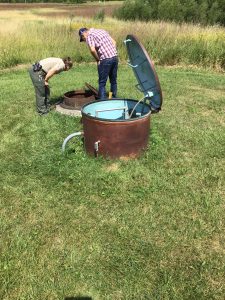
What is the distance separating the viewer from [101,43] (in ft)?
22.6

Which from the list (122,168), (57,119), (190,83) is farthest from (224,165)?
(190,83)

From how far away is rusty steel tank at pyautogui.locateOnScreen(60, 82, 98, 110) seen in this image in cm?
777

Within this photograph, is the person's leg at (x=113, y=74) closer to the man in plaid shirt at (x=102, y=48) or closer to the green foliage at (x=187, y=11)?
the man in plaid shirt at (x=102, y=48)

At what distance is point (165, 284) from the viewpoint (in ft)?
11.5

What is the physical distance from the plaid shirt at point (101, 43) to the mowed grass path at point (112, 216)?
1.49 meters

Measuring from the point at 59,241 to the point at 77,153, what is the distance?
2.04m

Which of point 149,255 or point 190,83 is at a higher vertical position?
point 149,255

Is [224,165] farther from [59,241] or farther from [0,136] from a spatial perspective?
[0,136]

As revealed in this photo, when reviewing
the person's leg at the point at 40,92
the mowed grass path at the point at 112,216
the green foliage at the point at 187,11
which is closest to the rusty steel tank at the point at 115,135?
the mowed grass path at the point at 112,216

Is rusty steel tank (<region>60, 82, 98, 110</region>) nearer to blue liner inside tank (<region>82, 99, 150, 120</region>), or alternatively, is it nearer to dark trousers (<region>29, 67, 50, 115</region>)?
dark trousers (<region>29, 67, 50, 115</region>)

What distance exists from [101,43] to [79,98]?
1.40 m

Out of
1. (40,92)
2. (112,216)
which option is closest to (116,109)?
(40,92)

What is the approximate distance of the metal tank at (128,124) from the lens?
17.3ft

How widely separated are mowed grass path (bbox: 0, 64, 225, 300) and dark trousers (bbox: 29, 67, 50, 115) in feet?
2.31
